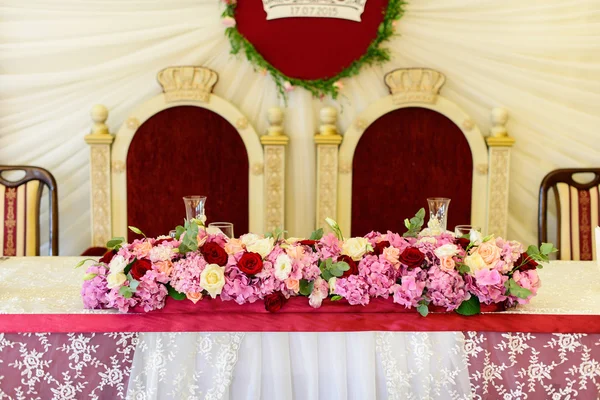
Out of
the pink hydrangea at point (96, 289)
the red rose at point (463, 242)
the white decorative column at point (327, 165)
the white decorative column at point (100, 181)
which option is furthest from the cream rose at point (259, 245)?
the white decorative column at point (100, 181)

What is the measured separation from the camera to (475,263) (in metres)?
1.57

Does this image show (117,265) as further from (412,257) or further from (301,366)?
(412,257)

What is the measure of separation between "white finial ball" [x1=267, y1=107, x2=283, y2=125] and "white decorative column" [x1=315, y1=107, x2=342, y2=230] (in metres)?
0.21

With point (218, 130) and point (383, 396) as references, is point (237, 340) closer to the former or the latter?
point (383, 396)

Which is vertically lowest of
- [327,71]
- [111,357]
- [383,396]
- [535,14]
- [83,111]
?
[383,396]

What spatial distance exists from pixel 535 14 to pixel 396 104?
2.90 ft

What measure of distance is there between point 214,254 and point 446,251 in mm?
566

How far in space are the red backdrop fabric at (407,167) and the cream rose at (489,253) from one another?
168cm

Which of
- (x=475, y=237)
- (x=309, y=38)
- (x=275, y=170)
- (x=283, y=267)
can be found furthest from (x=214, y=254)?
(x=309, y=38)

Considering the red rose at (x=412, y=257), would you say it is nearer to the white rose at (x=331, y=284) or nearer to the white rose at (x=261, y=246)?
the white rose at (x=331, y=284)

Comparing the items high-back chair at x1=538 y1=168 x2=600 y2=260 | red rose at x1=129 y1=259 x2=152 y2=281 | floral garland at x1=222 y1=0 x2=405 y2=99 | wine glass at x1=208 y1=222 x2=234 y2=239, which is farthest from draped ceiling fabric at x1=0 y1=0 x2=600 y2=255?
red rose at x1=129 y1=259 x2=152 y2=281

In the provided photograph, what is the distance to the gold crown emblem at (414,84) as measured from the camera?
10.5 feet

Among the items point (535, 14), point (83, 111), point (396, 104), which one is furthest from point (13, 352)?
point (535, 14)

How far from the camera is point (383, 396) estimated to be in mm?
1578
